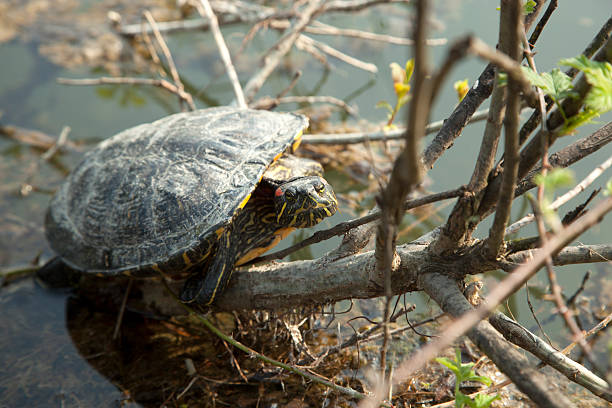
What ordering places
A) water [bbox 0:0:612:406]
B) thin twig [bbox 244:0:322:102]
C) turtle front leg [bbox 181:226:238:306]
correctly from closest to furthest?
turtle front leg [bbox 181:226:238:306] → water [bbox 0:0:612:406] → thin twig [bbox 244:0:322:102]

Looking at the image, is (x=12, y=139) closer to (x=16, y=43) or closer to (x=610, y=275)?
(x=16, y=43)

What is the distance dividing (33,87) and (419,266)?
256 inches

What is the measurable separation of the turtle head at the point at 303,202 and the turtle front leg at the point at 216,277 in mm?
397

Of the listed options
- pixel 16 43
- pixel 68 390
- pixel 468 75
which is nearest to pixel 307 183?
pixel 68 390

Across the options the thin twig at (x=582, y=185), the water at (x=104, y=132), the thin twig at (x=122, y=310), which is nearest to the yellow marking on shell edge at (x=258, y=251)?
the water at (x=104, y=132)

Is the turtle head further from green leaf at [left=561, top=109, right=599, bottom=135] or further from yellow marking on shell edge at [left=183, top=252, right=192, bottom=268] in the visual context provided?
green leaf at [left=561, top=109, right=599, bottom=135]

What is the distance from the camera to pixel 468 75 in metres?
5.95

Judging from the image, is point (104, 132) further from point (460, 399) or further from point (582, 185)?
point (582, 185)

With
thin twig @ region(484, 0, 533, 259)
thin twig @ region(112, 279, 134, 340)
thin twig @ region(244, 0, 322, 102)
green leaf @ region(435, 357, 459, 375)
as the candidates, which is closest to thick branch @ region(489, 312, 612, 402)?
green leaf @ region(435, 357, 459, 375)

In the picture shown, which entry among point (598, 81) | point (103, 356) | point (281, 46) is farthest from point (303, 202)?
point (281, 46)

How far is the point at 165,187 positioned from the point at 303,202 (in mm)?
1002

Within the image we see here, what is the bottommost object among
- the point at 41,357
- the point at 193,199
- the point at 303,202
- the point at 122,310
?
the point at 41,357

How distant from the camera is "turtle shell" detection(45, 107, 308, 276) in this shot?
3125 millimetres

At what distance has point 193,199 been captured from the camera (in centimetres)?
316
